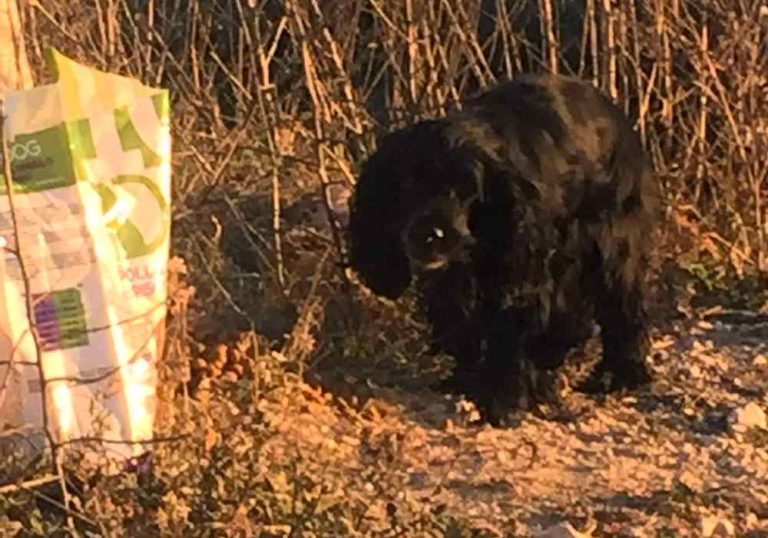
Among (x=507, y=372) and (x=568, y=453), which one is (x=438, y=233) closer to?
(x=507, y=372)

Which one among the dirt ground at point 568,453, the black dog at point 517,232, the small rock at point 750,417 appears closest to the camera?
the dirt ground at point 568,453

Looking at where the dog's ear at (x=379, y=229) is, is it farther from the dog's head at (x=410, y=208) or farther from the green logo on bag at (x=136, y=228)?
the green logo on bag at (x=136, y=228)

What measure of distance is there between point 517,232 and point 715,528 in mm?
997

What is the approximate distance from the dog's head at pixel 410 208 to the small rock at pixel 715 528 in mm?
994

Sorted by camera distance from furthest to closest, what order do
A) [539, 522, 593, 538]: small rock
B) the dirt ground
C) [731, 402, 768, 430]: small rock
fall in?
[731, 402, 768, 430]: small rock, the dirt ground, [539, 522, 593, 538]: small rock

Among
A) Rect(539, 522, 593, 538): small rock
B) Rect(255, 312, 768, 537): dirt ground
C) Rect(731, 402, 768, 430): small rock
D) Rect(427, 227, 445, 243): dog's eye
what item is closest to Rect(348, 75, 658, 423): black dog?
Rect(427, 227, 445, 243): dog's eye

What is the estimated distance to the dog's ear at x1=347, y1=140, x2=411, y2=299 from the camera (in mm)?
4375

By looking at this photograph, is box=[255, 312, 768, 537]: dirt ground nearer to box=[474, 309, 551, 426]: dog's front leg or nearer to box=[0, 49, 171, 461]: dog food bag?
box=[474, 309, 551, 426]: dog's front leg

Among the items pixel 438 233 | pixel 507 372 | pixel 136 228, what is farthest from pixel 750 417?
pixel 136 228

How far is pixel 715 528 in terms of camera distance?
354 centimetres

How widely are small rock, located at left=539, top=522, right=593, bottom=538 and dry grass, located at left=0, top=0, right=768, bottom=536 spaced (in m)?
0.05

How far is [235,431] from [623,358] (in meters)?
1.27

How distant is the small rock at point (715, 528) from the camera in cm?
353

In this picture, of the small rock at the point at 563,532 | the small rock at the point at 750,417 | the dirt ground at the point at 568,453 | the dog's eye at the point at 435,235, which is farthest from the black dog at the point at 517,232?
the small rock at the point at 563,532
